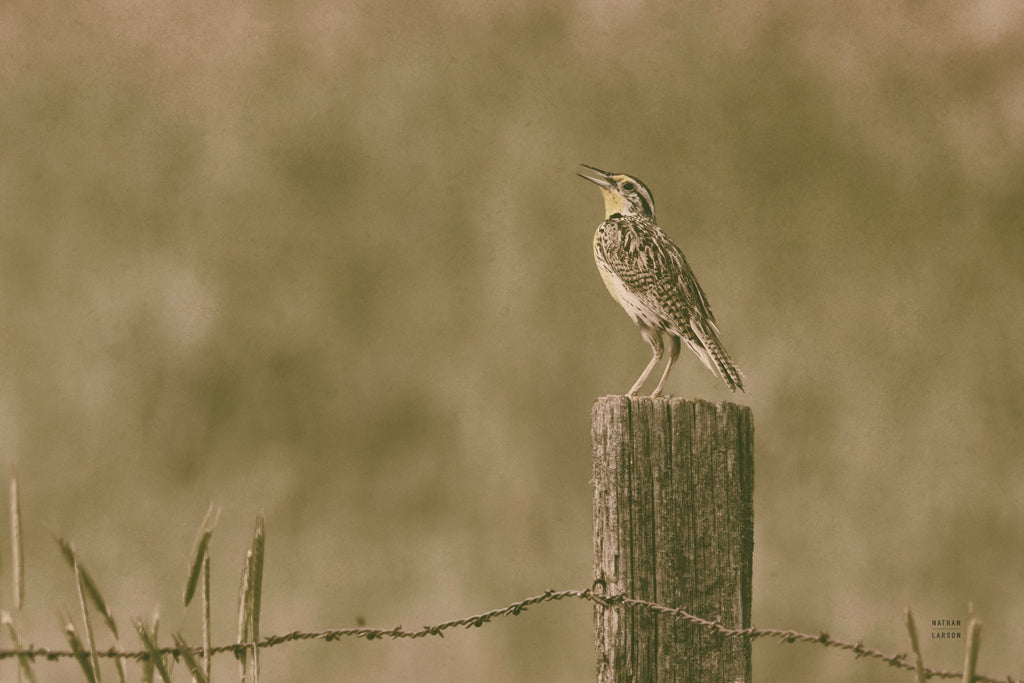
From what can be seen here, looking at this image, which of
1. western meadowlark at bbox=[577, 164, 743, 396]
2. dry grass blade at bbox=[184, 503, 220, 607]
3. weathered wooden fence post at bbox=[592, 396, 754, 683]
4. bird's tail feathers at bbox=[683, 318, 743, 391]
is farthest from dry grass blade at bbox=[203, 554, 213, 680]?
bird's tail feathers at bbox=[683, 318, 743, 391]

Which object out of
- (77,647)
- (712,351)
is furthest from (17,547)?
(712,351)

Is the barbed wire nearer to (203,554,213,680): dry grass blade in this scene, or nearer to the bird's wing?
(203,554,213,680): dry grass blade

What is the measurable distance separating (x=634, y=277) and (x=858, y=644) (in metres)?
2.41

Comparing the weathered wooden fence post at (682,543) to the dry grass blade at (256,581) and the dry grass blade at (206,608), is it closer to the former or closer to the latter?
the dry grass blade at (256,581)

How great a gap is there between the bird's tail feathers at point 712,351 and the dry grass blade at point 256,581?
2353 millimetres

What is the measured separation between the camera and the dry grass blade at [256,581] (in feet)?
9.25

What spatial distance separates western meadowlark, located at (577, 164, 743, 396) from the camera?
4.74 meters

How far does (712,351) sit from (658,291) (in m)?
0.45

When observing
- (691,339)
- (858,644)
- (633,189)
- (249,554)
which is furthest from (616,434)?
(633,189)

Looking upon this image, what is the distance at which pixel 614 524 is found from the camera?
3158mm

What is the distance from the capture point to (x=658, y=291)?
496 cm

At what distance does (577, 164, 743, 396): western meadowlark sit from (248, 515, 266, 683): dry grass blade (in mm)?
2124

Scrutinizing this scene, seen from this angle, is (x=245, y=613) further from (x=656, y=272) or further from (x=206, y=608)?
(x=656, y=272)

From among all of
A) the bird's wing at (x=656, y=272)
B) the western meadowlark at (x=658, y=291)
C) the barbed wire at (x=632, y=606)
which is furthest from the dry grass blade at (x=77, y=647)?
the bird's wing at (x=656, y=272)
